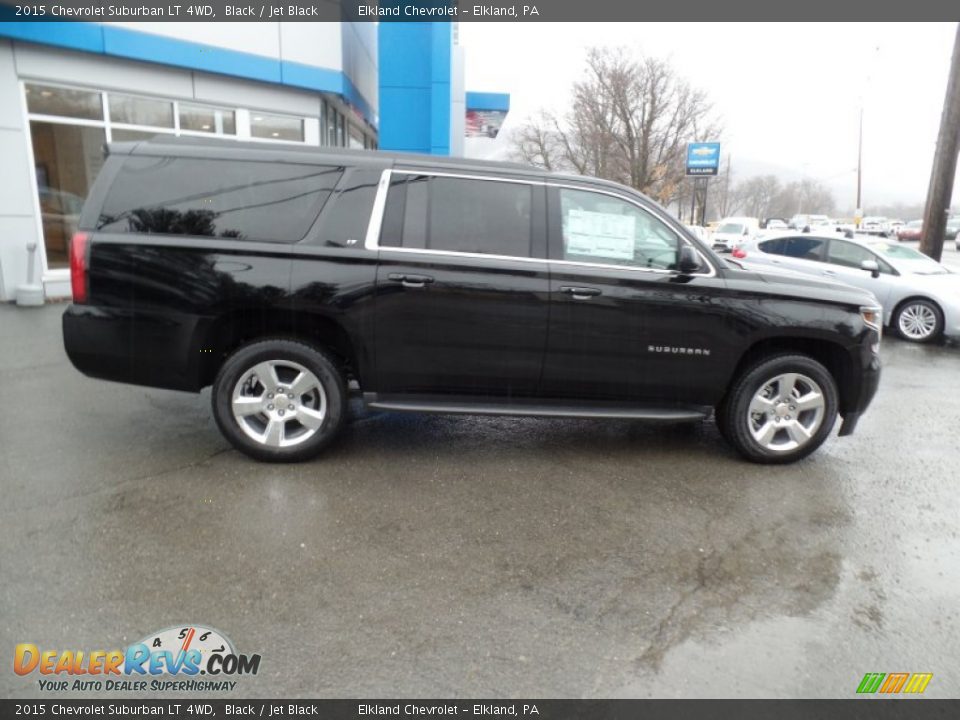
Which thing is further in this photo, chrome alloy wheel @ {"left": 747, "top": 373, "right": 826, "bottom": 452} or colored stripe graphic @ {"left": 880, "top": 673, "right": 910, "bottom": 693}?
chrome alloy wheel @ {"left": 747, "top": 373, "right": 826, "bottom": 452}

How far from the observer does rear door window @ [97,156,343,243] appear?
4320 mm

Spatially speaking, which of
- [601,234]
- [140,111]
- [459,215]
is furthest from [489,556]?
[140,111]

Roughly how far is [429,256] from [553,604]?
232cm

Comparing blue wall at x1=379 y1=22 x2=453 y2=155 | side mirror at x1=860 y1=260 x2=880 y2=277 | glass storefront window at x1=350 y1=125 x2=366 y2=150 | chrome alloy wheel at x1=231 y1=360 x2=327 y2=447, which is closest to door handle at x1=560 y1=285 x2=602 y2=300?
chrome alloy wheel at x1=231 y1=360 x2=327 y2=447

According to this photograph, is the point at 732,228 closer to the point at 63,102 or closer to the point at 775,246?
the point at 775,246

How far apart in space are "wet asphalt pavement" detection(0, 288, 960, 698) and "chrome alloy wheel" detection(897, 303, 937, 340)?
18.1ft

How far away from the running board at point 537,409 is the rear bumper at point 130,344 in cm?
122

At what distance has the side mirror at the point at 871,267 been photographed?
10352 millimetres

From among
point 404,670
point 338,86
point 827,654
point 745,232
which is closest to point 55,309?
point 338,86

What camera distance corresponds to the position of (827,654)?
2844mm

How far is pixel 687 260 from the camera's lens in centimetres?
457

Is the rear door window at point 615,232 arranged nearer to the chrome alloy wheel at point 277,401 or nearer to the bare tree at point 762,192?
the chrome alloy wheel at point 277,401

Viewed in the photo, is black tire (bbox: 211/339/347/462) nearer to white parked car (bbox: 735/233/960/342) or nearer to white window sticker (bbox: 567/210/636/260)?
white window sticker (bbox: 567/210/636/260)
